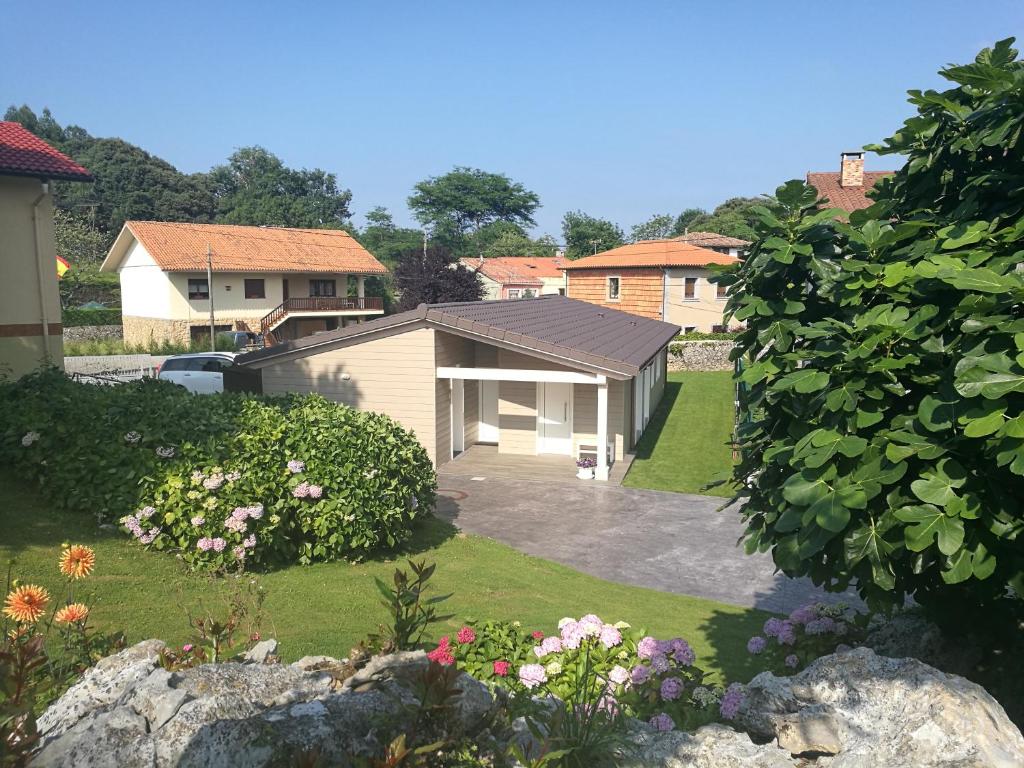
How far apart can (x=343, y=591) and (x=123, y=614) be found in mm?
2303

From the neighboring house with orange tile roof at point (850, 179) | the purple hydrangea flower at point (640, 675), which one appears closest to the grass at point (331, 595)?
the purple hydrangea flower at point (640, 675)

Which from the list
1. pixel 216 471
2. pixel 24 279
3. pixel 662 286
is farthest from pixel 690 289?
pixel 216 471

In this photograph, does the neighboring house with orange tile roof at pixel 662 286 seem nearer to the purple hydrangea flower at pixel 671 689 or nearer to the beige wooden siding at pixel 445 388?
the beige wooden siding at pixel 445 388

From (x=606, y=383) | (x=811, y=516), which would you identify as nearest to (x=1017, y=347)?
(x=811, y=516)

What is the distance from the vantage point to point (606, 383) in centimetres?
1670

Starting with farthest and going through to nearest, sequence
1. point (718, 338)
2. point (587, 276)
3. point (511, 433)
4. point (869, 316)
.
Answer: point (587, 276) → point (718, 338) → point (511, 433) → point (869, 316)

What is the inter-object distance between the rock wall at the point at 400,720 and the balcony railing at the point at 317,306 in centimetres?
4409

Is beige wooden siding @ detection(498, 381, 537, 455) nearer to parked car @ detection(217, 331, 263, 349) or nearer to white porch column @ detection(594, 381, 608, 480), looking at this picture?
white porch column @ detection(594, 381, 608, 480)

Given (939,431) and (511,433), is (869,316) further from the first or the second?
(511,433)

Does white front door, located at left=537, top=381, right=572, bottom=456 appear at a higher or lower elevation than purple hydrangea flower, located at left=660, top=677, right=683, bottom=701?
lower

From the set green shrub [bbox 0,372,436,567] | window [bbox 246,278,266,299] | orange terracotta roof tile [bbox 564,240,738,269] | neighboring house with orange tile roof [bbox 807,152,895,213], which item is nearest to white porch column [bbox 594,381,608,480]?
green shrub [bbox 0,372,436,567]

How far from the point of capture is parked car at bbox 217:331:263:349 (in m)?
42.8

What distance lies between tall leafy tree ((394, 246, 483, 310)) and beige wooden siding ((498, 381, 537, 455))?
81.1ft

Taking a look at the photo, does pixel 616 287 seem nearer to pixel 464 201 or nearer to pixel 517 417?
pixel 517 417
